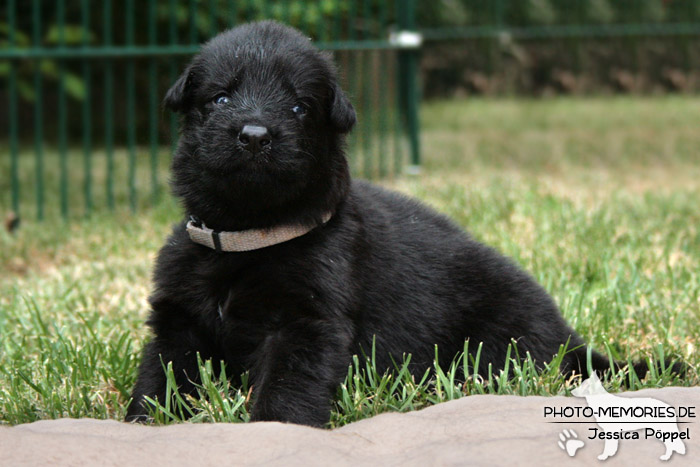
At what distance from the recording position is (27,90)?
7.60 meters

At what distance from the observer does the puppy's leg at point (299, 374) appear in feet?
8.09

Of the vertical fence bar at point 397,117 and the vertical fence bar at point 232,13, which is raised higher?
the vertical fence bar at point 232,13

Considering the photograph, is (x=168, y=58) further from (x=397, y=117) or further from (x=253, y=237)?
(x=253, y=237)

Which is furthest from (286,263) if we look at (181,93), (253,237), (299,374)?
(181,93)

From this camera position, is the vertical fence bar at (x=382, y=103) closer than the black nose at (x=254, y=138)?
No

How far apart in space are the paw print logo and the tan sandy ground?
0.5 inches

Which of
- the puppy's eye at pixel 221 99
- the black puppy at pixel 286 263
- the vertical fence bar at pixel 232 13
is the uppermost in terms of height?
the vertical fence bar at pixel 232 13

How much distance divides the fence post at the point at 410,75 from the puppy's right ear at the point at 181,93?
5080mm

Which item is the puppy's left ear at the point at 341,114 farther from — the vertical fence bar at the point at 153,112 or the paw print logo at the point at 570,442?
the vertical fence bar at the point at 153,112

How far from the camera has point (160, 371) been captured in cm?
275

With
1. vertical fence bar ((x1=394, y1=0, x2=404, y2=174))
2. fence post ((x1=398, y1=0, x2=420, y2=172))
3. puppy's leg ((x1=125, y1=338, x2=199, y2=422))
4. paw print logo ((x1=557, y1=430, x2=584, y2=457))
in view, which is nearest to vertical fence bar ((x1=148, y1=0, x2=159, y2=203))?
vertical fence bar ((x1=394, y1=0, x2=404, y2=174))

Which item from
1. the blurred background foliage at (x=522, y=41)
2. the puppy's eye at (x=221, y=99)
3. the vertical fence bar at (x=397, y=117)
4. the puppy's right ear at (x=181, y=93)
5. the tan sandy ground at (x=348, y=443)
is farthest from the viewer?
the blurred background foliage at (x=522, y=41)

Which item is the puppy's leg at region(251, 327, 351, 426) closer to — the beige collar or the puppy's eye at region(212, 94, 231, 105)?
the beige collar

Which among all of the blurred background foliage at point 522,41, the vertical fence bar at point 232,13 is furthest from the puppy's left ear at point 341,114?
the blurred background foliage at point 522,41
